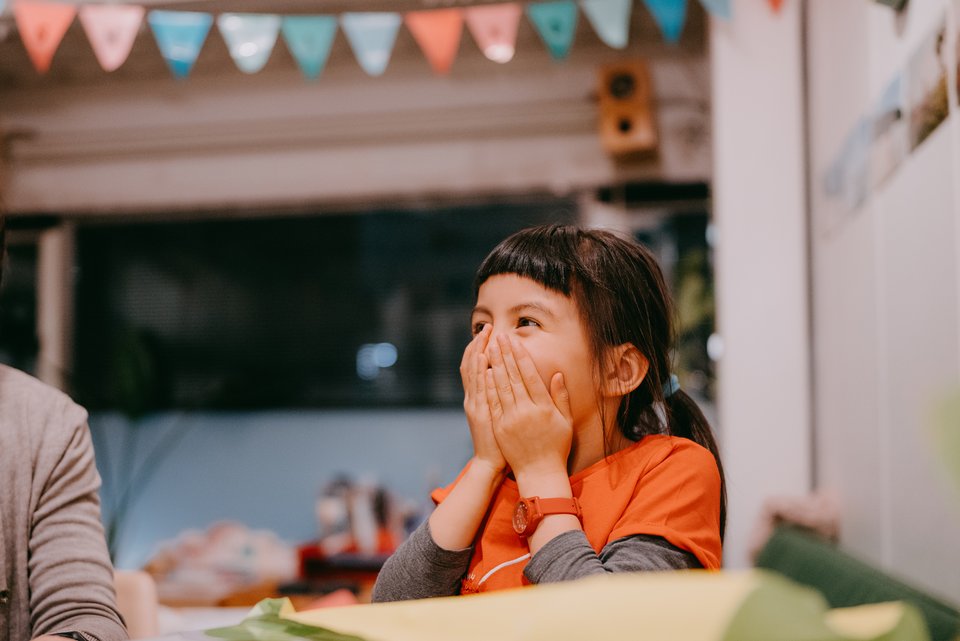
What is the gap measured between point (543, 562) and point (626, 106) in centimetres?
274

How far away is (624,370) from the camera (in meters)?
1.00

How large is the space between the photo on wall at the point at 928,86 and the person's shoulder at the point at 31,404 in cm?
139

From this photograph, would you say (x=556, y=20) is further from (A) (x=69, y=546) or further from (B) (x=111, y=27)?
(A) (x=69, y=546)

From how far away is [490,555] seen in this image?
943 millimetres

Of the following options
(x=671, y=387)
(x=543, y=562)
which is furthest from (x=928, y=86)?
(x=543, y=562)

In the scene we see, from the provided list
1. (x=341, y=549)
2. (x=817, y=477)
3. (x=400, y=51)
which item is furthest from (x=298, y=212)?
(x=817, y=477)

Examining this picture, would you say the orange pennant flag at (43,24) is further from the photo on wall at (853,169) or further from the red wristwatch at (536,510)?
the red wristwatch at (536,510)

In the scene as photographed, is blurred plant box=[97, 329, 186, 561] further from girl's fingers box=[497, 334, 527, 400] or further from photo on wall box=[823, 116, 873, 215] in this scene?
girl's fingers box=[497, 334, 527, 400]

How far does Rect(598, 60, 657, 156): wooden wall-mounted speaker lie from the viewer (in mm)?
3305

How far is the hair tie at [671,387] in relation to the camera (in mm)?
1064

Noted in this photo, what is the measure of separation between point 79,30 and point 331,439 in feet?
6.39

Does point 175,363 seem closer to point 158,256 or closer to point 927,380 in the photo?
point 158,256

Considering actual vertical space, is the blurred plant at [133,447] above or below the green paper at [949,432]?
below

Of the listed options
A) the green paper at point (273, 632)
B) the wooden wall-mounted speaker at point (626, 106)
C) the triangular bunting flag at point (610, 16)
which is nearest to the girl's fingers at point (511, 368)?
the green paper at point (273, 632)
